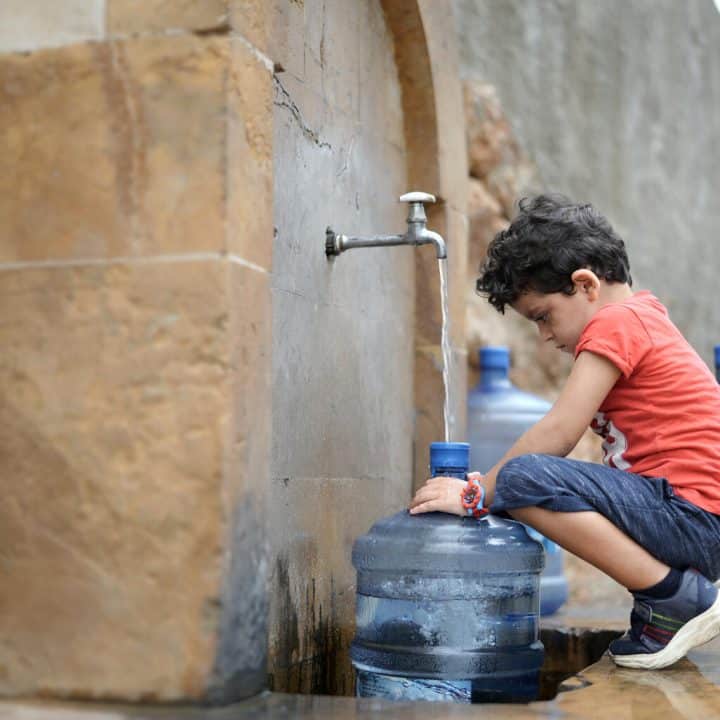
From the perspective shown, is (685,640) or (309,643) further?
(309,643)

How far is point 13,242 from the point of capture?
2285 millimetres

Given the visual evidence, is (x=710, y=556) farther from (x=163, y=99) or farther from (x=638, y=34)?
(x=638, y=34)

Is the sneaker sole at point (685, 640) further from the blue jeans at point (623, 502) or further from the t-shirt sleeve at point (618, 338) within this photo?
the t-shirt sleeve at point (618, 338)

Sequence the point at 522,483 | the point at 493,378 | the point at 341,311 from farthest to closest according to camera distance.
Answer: the point at 493,378
the point at 341,311
the point at 522,483

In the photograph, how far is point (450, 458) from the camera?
290cm

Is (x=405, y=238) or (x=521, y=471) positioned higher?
(x=405, y=238)

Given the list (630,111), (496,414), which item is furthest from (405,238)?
(630,111)

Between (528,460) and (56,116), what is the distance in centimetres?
133

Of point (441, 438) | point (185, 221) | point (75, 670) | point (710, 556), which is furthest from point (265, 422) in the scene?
point (441, 438)

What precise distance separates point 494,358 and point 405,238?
7.50ft

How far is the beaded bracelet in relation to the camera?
282 centimetres

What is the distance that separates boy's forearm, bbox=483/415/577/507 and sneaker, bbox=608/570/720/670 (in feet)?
1.34

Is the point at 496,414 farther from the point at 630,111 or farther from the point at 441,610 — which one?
the point at 630,111

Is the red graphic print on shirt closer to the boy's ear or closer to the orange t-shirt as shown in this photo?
the orange t-shirt
